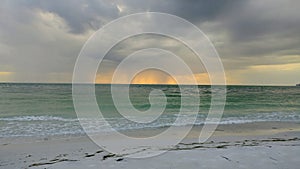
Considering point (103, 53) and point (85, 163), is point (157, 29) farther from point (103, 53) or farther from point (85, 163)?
point (85, 163)

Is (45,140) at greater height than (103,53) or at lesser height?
lesser

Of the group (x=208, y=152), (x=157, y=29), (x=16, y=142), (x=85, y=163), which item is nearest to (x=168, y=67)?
(x=157, y=29)

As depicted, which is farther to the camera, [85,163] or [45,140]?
[45,140]

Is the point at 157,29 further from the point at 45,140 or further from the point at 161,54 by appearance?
the point at 45,140

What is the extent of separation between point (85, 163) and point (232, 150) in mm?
3541

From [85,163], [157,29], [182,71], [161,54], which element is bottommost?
[85,163]

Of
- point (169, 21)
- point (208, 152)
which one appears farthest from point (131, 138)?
point (169, 21)

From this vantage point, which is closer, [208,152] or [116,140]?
[208,152]

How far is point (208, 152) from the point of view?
5586mm

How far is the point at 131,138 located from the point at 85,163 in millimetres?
3871

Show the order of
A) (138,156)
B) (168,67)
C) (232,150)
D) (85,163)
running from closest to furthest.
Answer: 1. (85,163)
2. (138,156)
3. (232,150)
4. (168,67)

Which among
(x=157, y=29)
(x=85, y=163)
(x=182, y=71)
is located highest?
(x=157, y=29)

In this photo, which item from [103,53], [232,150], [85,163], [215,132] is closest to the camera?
→ [85,163]

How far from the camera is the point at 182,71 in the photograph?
9.07 m
